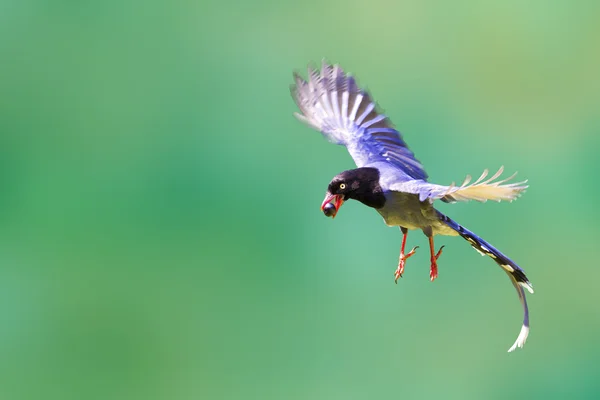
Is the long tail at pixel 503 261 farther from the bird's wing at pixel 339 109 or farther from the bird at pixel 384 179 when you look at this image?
the bird's wing at pixel 339 109

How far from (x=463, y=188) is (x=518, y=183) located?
0.37ft

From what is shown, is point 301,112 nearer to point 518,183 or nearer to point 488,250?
point 488,250

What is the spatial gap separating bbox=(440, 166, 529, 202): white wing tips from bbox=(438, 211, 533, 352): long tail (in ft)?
0.76

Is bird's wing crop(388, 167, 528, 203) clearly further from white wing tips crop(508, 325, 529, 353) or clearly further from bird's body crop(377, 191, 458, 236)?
white wing tips crop(508, 325, 529, 353)

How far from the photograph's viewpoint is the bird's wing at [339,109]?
252 centimetres

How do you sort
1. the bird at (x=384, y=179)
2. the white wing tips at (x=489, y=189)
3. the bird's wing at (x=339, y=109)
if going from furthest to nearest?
the bird's wing at (x=339, y=109) < the bird at (x=384, y=179) < the white wing tips at (x=489, y=189)

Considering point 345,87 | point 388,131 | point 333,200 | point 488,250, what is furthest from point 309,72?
point 488,250

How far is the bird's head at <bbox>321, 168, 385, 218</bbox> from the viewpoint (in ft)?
6.57

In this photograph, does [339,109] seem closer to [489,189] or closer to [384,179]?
[384,179]

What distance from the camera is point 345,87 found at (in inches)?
101

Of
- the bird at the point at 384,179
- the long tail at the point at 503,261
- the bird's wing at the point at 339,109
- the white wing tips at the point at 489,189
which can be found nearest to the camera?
the white wing tips at the point at 489,189

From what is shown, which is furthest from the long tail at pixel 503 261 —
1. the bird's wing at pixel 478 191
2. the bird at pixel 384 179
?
the bird's wing at pixel 478 191

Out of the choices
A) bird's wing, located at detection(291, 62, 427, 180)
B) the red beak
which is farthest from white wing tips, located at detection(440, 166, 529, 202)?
bird's wing, located at detection(291, 62, 427, 180)

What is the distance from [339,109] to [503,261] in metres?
0.85
